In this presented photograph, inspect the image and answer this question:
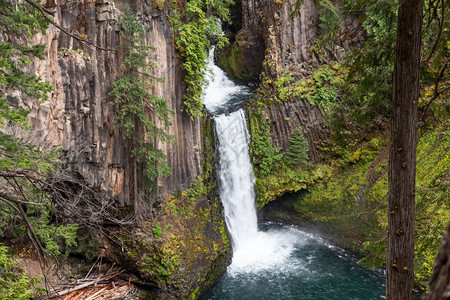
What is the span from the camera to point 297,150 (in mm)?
15039

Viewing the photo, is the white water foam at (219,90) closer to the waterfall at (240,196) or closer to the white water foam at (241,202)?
the waterfall at (240,196)

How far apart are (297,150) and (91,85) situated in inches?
421

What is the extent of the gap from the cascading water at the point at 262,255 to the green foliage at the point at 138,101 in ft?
13.7

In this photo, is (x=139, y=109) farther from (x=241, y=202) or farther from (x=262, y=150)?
(x=262, y=150)

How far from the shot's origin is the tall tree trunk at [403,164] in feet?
11.6

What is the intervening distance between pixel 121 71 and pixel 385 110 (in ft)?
27.0

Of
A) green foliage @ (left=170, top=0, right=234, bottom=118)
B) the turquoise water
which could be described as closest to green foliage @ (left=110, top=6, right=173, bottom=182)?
green foliage @ (left=170, top=0, right=234, bottom=118)

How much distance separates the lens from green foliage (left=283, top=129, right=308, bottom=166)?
15.0m

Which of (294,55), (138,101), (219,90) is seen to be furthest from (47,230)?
(219,90)

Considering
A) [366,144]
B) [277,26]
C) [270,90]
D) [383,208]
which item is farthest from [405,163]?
[277,26]

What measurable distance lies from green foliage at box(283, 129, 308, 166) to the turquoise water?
4.72m

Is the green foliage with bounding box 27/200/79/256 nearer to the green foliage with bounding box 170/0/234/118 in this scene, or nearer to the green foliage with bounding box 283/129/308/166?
the green foliage with bounding box 170/0/234/118

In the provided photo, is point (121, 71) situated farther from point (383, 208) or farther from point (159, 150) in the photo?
point (383, 208)

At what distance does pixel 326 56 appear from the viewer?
15867 millimetres
